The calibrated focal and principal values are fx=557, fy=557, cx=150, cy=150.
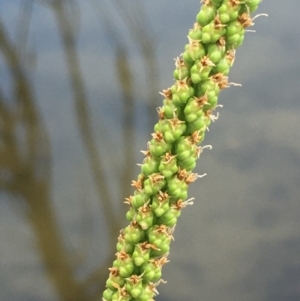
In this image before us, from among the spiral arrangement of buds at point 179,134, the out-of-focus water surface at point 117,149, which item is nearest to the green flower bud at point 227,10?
the spiral arrangement of buds at point 179,134

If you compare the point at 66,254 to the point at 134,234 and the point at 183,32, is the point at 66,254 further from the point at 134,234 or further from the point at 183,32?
the point at 134,234

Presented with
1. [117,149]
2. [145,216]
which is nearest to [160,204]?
[145,216]

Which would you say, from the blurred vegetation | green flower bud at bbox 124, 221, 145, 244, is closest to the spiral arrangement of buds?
green flower bud at bbox 124, 221, 145, 244

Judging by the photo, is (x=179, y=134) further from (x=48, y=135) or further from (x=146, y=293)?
(x=48, y=135)

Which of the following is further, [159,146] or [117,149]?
[117,149]

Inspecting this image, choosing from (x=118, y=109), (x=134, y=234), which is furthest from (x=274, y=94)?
(x=134, y=234)

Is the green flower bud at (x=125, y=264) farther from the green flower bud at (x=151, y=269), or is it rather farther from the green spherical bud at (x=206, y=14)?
the green spherical bud at (x=206, y=14)
